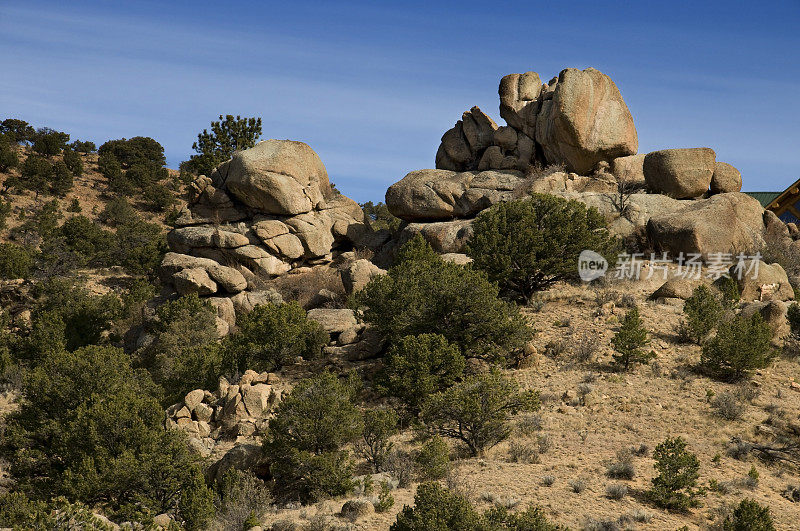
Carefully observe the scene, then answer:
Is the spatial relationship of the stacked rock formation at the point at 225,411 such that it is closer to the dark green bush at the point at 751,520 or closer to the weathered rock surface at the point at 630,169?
Result: the dark green bush at the point at 751,520

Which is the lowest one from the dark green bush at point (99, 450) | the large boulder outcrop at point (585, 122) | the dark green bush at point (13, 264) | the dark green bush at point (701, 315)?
the dark green bush at point (99, 450)

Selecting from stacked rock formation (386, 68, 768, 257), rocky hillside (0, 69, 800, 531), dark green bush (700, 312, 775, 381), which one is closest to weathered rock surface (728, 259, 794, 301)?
rocky hillside (0, 69, 800, 531)

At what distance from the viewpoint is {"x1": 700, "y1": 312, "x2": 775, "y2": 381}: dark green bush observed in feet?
81.8

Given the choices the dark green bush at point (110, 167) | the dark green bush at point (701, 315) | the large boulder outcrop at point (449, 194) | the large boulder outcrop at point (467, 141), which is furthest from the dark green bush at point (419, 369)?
the dark green bush at point (110, 167)

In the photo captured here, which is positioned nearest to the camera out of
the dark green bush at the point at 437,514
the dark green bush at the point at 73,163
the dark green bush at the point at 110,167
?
the dark green bush at the point at 437,514

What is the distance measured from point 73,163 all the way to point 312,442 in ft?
220

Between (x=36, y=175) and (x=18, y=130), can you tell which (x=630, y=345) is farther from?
(x=18, y=130)

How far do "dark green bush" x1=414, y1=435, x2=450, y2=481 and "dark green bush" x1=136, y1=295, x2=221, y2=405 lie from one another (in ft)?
39.9

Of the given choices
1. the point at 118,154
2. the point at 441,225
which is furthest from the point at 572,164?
the point at 118,154

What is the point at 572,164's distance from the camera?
157ft

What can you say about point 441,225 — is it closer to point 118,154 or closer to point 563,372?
point 563,372

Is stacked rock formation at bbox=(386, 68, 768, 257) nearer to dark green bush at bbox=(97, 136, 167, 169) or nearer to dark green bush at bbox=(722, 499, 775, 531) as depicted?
dark green bush at bbox=(722, 499, 775, 531)

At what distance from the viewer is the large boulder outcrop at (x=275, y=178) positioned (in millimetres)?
47062

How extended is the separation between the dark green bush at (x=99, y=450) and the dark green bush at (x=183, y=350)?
4.13 metres
